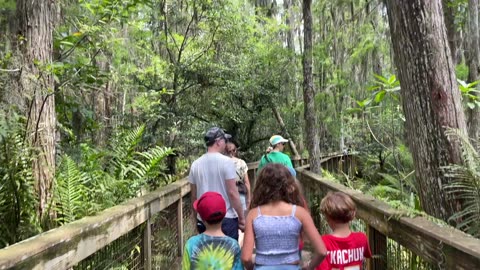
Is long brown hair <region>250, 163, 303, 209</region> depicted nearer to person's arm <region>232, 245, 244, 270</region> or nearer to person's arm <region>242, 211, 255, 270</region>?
person's arm <region>242, 211, 255, 270</region>

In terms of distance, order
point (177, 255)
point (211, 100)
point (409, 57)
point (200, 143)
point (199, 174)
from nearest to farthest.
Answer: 1. point (409, 57)
2. point (199, 174)
3. point (177, 255)
4. point (211, 100)
5. point (200, 143)

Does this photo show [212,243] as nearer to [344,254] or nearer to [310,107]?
[344,254]

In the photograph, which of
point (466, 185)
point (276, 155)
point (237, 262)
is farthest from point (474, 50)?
point (237, 262)

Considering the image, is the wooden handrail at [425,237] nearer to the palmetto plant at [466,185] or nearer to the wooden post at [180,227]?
the palmetto plant at [466,185]

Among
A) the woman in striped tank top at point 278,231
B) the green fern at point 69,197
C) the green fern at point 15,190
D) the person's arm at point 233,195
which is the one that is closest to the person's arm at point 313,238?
the woman in striped tank top at point 278,231

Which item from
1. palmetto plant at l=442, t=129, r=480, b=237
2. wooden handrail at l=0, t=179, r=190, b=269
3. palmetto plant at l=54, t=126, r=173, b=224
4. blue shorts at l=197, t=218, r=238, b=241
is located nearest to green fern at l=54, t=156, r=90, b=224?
palmetto plant at l=54, t=126, r=173, b=224

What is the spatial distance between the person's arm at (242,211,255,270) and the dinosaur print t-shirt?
47 millimetres

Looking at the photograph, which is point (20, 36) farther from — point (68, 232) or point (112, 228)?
point (68, 232)

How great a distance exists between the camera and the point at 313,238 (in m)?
2.71

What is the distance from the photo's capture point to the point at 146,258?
4363 mm

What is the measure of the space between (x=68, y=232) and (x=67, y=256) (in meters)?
0.14

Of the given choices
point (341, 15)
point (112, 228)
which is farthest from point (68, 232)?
point (341, 15)

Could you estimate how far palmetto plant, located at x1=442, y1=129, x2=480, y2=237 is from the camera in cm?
322

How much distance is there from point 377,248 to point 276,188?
1.26 m
